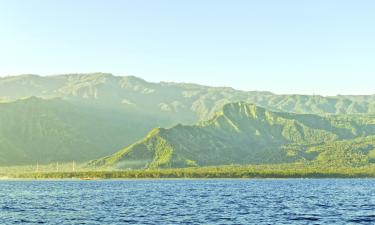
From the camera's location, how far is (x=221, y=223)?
148375 millimetres

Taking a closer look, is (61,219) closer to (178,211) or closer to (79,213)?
(79,213)

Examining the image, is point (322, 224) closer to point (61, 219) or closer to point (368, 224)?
point (368, 224)

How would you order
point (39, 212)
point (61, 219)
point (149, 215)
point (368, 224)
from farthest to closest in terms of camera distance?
point (39, 212) < point (149, 215) < point (61, 219) < point (368, 224)

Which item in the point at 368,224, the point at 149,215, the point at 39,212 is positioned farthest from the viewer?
the point at 39,212

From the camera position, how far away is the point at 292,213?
17525 cm

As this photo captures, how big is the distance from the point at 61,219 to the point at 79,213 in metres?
17.3

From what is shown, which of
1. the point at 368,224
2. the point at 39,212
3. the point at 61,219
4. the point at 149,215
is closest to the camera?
the point at 368,224

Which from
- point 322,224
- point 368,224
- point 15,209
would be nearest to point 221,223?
point 322,224

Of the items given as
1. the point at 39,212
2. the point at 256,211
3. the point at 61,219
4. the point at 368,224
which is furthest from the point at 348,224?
the point at 39,212

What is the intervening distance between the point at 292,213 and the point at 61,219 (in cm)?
6607

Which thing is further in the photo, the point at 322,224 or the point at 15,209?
the point at 15,209

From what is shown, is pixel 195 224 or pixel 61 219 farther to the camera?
pixel 61 219

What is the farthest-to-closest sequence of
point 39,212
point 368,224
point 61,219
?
point 39,212 → point 61,219 → point 368,224

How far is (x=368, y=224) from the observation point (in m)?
144
